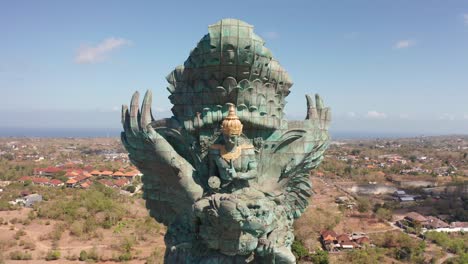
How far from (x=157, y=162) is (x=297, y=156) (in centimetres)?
277

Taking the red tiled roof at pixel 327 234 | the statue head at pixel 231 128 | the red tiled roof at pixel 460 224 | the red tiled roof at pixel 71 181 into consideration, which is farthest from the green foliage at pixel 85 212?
the red tiled roof at pixel 460 224

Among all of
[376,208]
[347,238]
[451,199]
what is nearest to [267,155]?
[347,238]

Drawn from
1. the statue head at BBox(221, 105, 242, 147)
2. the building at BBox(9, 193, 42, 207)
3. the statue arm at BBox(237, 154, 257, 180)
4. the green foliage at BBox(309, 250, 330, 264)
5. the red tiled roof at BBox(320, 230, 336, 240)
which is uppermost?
the statue head at BBox(221, 105, 242, 147)

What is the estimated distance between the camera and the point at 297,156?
7.55m

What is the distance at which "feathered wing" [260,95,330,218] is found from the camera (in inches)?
294

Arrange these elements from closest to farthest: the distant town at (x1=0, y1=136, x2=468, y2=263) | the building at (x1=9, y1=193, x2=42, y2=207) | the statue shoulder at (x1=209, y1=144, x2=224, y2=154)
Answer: the statue shoulder at (x1=209, y1=144, x2=224, y2=154), the distant town at (x1=0, y1=136, x2=468, y2=263), the building at (x1=9, y1=193, x2=42, y2=207)

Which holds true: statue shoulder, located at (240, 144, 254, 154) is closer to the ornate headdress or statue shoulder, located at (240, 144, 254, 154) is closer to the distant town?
the ornate headdress

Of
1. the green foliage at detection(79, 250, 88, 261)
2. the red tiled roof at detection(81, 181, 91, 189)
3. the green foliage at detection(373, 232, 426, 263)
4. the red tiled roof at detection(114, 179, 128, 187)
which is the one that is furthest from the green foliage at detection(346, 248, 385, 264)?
the red tiled roof at detection(81, 181, 91, 189)

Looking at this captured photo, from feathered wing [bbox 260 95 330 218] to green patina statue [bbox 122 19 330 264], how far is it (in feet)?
0.07

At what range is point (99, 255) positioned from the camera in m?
23.2

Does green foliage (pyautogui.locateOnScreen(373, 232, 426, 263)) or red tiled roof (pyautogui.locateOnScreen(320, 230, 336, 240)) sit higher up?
red tiled roof (pyautogui.locateOnScreen(320, 230, 336, 240))

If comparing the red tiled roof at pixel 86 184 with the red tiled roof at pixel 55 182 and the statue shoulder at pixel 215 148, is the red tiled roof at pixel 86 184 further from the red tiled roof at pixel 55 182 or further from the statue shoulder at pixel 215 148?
→ the statue shoulder at pixel 215 148

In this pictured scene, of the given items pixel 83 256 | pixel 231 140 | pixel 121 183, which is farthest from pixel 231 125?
pixel 121 183

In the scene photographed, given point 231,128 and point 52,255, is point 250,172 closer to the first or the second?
point 231,128
